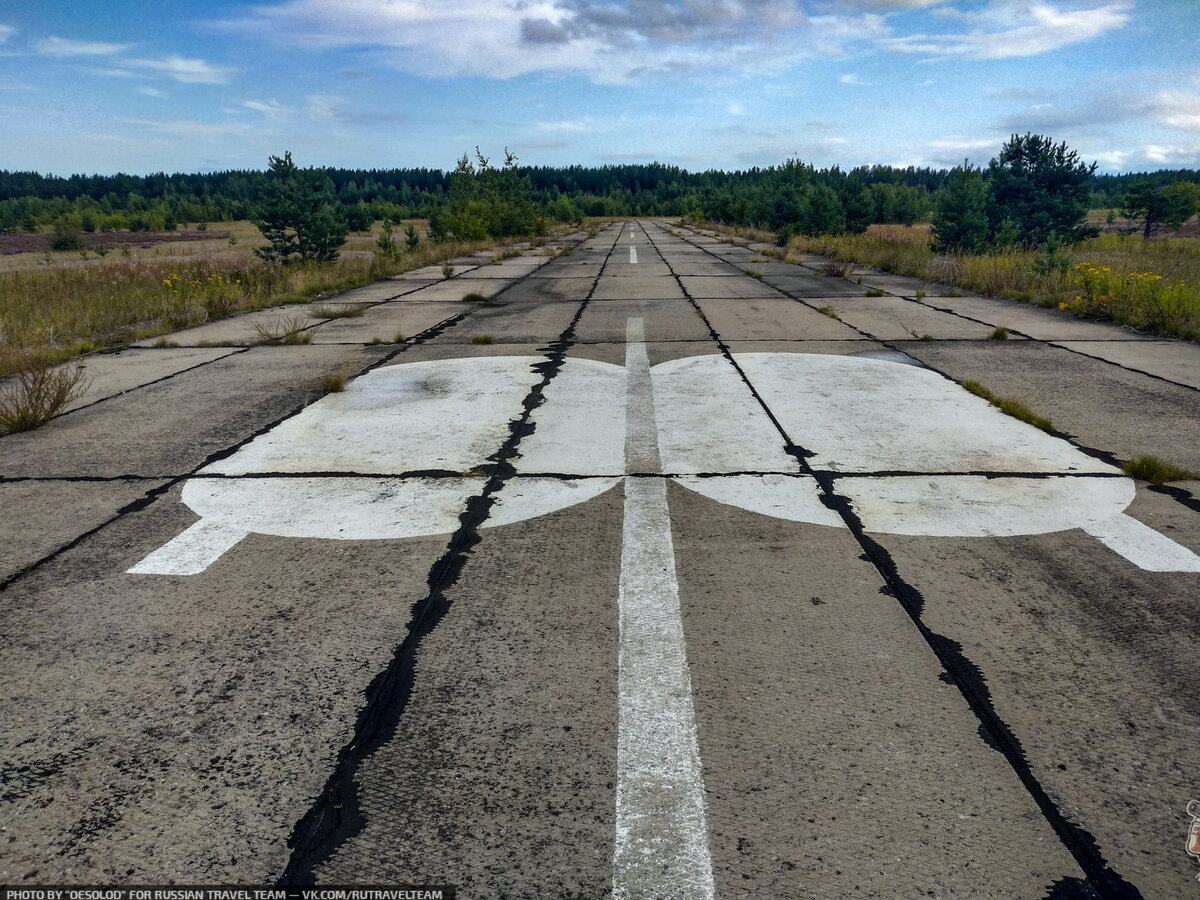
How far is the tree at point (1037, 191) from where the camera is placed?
1508 inches

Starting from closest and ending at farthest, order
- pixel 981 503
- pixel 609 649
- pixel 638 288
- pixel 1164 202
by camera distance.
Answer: pixel 609 649 → pixel 981 503 → pixel 638 288 → pixel 1164 202

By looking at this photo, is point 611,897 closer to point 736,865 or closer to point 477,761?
point 736,865

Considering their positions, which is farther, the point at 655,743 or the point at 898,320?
the point at 898,320

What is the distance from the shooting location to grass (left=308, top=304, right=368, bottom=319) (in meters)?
12.6

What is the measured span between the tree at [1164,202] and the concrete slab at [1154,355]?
77.1 meters

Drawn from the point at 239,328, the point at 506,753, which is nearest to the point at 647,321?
the point at 239,328

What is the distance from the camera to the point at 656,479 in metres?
4.69

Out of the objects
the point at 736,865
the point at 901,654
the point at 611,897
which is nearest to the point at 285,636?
the point at 611,897

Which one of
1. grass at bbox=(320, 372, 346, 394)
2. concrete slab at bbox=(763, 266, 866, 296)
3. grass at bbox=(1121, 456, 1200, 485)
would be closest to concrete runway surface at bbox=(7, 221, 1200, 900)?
grass at bbox=(1121, 456, 1200, 485)

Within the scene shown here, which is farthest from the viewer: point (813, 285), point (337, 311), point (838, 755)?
point (813, 285)

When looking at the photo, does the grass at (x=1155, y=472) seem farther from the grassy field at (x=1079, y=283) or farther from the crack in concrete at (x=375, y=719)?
the grassy field at (x=1079, y=283)

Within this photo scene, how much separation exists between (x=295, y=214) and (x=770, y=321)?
73.0 ft

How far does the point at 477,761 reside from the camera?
227 centimetres

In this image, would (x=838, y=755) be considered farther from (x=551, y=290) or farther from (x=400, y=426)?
(x=551, y=290)
